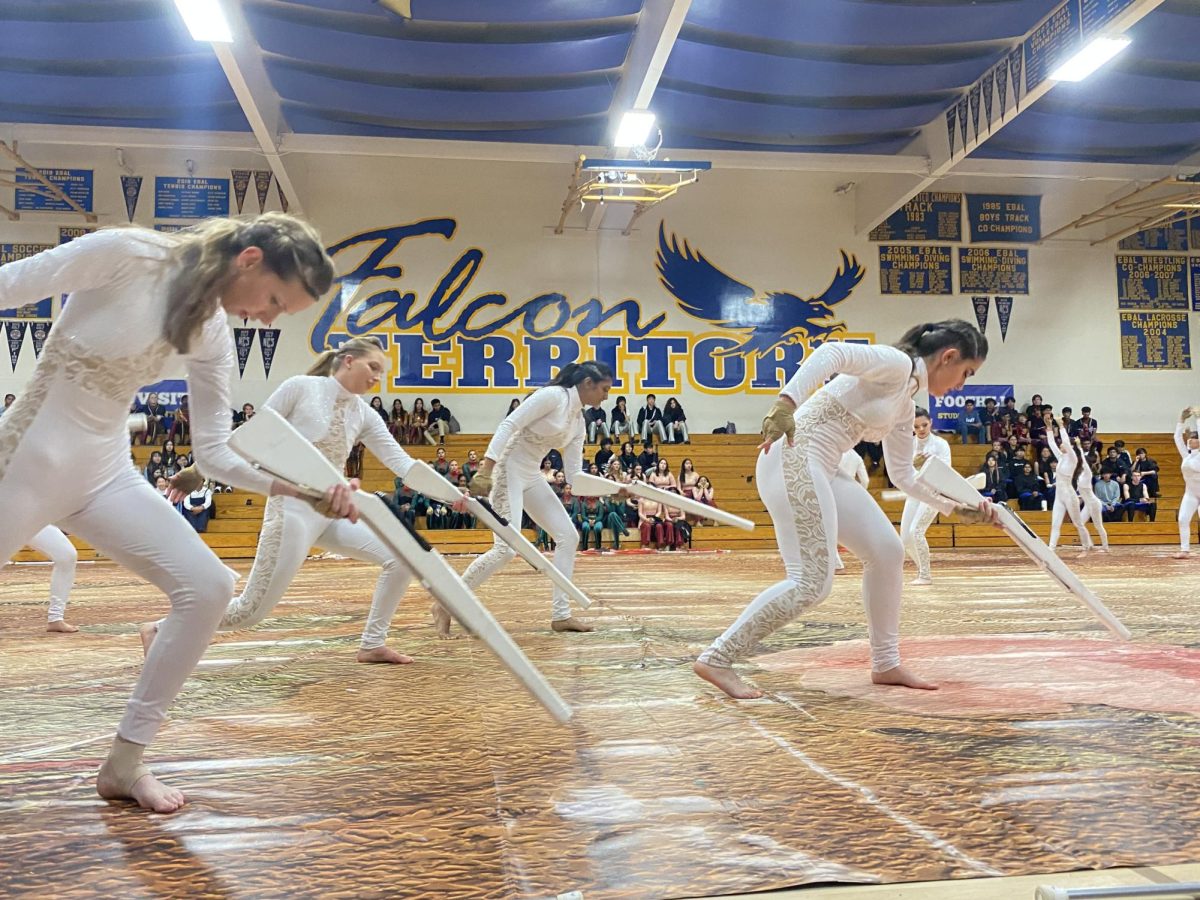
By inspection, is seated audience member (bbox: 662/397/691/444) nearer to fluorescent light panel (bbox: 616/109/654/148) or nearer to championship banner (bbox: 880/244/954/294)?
fluorescent light panel (bbox: 616/109/654/148)

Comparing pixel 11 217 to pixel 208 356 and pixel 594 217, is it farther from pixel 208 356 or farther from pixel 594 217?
pixel 208 356

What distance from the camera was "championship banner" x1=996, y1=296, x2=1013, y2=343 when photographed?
1903 centimetres

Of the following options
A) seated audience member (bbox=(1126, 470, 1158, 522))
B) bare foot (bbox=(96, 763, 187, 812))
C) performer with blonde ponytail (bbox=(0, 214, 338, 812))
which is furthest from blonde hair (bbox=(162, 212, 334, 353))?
seated audience member (bbox=(1126, 470, 1158, 522))

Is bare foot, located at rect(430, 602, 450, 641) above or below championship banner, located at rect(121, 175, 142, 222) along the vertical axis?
below

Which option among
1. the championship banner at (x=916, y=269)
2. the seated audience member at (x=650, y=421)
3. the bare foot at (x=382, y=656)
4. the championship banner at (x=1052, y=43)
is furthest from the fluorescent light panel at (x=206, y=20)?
the championship banner at (x=916, y=269)

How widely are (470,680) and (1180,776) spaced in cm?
223

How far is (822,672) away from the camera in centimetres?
357

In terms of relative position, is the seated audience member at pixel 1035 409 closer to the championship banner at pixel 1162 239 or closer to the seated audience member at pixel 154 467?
the championship banner at pixel 1162 239

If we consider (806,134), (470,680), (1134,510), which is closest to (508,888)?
(470,680)

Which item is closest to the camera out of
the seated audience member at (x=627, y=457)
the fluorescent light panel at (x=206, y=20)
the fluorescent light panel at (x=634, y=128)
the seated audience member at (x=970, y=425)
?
the fluorescent light panel at (x=206, y=20)

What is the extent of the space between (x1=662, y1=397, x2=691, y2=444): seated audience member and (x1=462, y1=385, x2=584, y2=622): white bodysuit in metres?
11.9

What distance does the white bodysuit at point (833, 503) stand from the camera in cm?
311

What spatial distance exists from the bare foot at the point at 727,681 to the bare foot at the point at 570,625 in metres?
1.71

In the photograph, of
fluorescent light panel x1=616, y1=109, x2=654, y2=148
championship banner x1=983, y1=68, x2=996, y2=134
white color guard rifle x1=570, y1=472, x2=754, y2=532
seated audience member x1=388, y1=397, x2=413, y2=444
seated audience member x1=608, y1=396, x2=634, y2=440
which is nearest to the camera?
white color guard rifle x1=570, y1=472, x2=754, y2=532
